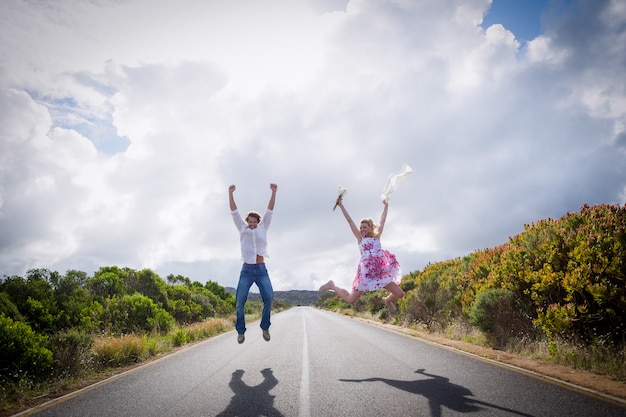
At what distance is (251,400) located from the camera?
4.91 m

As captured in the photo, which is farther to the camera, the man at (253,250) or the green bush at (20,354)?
the man at (253,250)

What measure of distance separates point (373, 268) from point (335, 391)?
10.00ft

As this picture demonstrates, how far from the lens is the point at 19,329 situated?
7.16 metres

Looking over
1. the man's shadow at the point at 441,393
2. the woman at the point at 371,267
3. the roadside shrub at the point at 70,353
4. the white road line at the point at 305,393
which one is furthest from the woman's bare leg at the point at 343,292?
the roadside shrub at the point at 70,353

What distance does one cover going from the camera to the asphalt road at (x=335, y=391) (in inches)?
167

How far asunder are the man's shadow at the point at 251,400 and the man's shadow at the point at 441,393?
143cm

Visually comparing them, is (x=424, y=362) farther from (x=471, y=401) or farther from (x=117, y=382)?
(x=117, y=382)

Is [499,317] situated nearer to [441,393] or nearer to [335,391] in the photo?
[441,393]

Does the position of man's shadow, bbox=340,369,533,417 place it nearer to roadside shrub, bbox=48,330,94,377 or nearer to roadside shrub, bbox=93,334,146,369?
roadside shrub, bbox=48,330,94,377

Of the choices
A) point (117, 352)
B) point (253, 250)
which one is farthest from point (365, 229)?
point (117, 352)

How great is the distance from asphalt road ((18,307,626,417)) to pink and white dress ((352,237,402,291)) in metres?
1.69

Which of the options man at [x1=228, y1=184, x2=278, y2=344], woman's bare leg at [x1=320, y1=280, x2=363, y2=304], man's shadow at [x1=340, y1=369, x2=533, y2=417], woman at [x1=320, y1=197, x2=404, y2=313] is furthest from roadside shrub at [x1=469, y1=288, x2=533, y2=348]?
man at [x1=228, y1=184, x2=278, y2=344]

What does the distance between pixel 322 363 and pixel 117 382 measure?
416cm

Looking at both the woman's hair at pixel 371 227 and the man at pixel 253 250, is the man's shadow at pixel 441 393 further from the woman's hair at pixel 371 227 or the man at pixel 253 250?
the woman's hair at pixel 371 227
